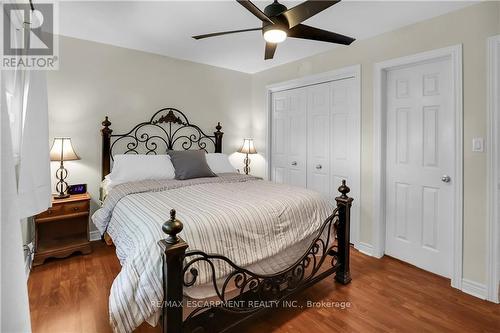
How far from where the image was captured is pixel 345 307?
1992 millimetres

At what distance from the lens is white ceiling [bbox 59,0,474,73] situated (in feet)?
7.38

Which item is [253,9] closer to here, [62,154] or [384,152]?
[384,152]

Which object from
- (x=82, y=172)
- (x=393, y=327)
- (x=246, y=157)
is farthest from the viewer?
(x=246, y=157)

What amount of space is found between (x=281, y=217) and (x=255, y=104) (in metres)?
3.00

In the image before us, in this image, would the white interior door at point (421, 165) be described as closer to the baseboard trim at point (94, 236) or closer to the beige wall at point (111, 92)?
the beige wall at point (111, 92)

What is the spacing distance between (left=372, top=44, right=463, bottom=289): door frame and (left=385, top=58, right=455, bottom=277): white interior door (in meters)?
0.07

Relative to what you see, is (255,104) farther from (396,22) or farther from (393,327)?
(393,327)

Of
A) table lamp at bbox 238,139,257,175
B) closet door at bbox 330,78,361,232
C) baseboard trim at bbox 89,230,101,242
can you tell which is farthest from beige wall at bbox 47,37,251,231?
closet door at bbox 330,78,361,232

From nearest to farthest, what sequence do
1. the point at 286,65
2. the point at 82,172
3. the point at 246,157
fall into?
the point at 82,172 → the point at 286,65 → the point at 246,157

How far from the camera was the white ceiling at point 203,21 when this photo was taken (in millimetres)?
2248

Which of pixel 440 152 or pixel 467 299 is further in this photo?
pixel 440 152

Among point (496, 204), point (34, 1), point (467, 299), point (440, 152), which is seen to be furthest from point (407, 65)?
point (34, 1)

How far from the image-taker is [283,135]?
4082 mm

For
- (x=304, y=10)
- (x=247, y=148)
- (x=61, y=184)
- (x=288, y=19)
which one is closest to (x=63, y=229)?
(x=61, y=184)
